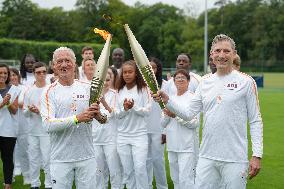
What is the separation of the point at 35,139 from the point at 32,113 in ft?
1.73

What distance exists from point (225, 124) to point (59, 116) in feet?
6.90

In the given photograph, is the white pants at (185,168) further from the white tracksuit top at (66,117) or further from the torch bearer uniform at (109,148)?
the white tracksuit top at (66,117)

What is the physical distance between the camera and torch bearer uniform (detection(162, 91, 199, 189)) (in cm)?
792

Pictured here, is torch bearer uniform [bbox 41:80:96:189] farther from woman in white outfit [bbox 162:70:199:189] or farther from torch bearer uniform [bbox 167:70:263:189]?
woman in white outfit [bbox 162:70:199:189]

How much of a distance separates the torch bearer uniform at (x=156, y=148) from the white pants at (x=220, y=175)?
11.3 ft

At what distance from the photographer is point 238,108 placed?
210 inches

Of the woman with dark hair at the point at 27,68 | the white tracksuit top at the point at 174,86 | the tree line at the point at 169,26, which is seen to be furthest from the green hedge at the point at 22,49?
the white tracksuit top at the point at 174,86

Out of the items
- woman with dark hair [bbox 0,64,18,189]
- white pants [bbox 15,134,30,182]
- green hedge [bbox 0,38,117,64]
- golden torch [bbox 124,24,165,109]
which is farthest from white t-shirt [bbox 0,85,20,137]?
green hedge [bbox 0,38,117,64]

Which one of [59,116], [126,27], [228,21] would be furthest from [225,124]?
[228,21]

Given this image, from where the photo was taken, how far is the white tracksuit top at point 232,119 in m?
5.32

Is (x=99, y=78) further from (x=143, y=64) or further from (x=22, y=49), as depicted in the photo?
(x=22, y=49)

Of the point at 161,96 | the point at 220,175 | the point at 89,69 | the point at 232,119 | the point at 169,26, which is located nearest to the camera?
the point at 232,119

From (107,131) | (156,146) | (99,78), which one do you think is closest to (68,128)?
(99,78)

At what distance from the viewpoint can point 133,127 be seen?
8.12 m
